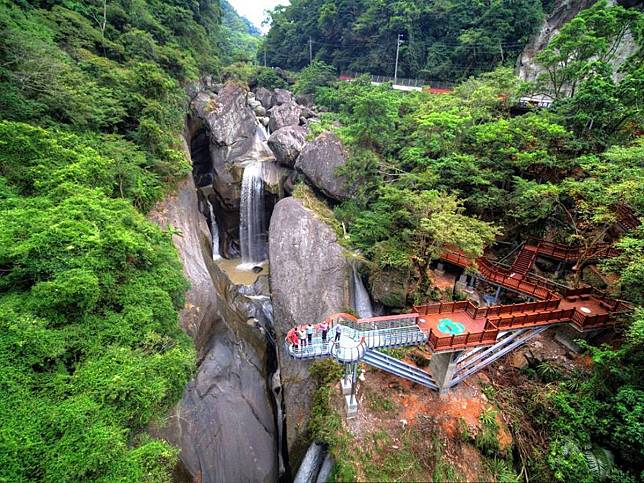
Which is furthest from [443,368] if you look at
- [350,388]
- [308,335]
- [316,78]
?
[316,78]

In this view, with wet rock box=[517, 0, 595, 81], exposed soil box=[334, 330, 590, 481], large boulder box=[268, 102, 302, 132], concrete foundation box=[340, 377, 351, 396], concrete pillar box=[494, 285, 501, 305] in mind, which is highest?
wet rock box=[517, 0, 595, 81]

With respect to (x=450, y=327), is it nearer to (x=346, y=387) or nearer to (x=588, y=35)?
(x=346, y=387)

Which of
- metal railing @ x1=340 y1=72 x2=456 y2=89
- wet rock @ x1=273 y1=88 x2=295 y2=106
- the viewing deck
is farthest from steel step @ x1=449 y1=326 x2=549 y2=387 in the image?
wet rock @ x1=273 y1=88 x2=295 y2=106

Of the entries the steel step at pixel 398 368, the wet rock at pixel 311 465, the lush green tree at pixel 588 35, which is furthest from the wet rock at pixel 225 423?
the lush green tree at pixel 588 35

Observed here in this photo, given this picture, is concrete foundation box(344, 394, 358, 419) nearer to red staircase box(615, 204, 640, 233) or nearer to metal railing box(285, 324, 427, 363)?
metal railing box(285, 324, 427, 363)

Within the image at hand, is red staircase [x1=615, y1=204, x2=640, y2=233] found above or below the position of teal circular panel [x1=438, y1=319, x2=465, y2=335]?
above

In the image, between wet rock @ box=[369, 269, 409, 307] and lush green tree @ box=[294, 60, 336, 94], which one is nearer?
wet rock @ box=[369, 269, 409, 307]
